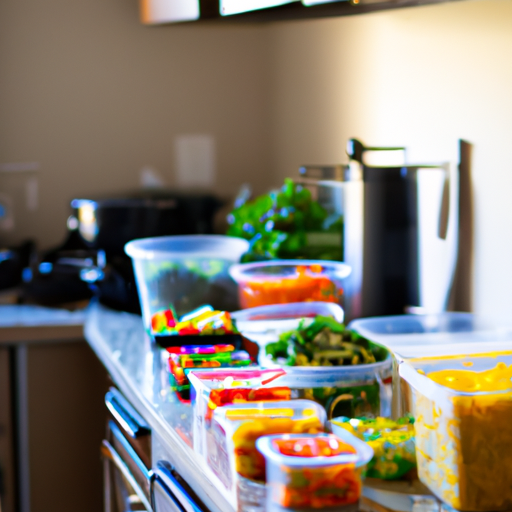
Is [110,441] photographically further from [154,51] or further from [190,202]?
[154,51]

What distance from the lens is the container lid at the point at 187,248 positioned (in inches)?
57.9

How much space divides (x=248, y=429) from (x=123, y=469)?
69cm

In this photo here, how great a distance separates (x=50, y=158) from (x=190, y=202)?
0.61 m

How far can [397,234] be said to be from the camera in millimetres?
1369

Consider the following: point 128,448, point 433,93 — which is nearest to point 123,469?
point 128,448

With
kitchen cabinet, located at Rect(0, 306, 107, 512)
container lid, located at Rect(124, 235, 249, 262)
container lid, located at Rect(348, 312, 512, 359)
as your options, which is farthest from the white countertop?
container lid, located at Rect(348, 312, 512, 359)

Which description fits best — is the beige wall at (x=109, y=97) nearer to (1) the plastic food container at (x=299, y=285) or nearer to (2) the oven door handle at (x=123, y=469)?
(2) the oven door handle at (x=123, y=469)

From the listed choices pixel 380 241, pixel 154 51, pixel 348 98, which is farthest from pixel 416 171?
pixel 154 51

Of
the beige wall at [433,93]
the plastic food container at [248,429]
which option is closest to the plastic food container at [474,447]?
the plastic food container at [248,429]

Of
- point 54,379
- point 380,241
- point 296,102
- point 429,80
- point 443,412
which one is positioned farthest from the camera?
point 296,102

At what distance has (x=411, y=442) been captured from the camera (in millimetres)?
798

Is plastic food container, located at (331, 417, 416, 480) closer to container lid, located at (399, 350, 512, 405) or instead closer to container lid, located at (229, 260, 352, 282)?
container lid, located at (399, 350, 512, 405)

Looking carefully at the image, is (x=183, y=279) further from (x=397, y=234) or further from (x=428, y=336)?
(x=428, y=336)

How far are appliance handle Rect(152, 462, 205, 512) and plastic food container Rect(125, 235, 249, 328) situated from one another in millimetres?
465
